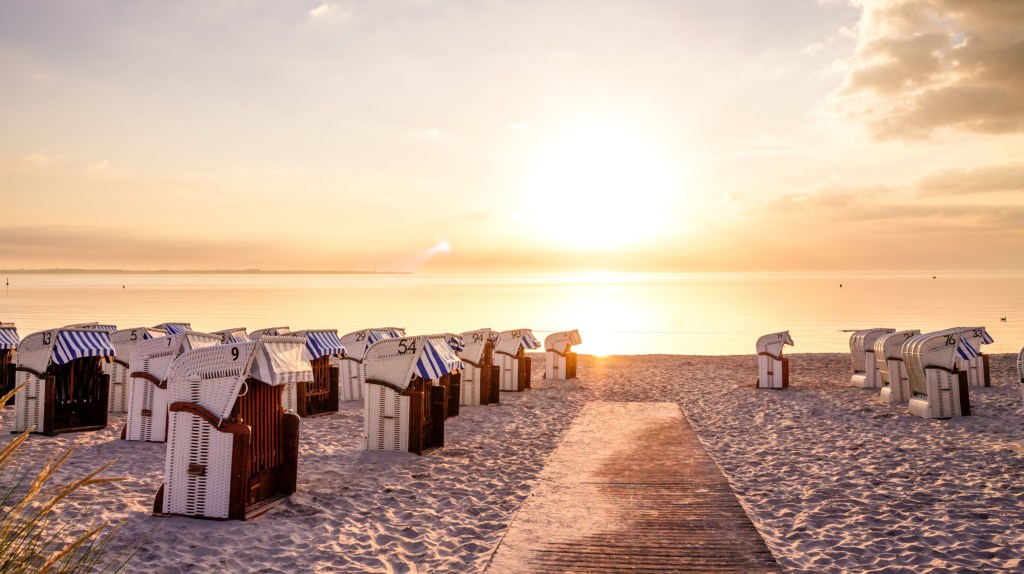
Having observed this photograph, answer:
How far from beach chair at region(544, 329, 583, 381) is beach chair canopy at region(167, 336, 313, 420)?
15005 mm

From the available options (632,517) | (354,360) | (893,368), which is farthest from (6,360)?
(893,368)

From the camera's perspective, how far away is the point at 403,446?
450 inches

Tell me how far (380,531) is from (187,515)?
2.30m

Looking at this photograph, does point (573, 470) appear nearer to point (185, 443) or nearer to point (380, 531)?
point (380, 531)

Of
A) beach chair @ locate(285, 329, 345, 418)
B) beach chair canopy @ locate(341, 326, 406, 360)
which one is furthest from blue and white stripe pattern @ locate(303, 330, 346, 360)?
beach chair canopy @ locate(341, 326, 406, 360)

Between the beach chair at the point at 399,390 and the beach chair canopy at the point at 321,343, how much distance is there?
164 inches

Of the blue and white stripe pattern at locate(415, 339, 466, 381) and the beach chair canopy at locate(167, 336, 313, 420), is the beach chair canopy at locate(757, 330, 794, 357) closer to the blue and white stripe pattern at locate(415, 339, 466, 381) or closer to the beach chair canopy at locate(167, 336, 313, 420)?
the blue and white stripe pattern at locate(415, 339, 466, 381)

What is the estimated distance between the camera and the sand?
701 centimetres

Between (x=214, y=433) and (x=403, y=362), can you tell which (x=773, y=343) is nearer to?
(x=403, y=362)

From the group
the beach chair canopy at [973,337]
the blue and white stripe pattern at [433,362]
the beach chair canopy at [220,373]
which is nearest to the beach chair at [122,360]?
the blue and white stripe pattern at [433,362]

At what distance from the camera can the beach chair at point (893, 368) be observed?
16344 mm

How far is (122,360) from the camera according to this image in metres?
15.0

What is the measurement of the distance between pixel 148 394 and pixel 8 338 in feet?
24.2

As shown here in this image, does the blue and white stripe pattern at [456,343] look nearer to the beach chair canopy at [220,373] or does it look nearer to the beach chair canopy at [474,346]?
the beach chair canopy at [474,346]
